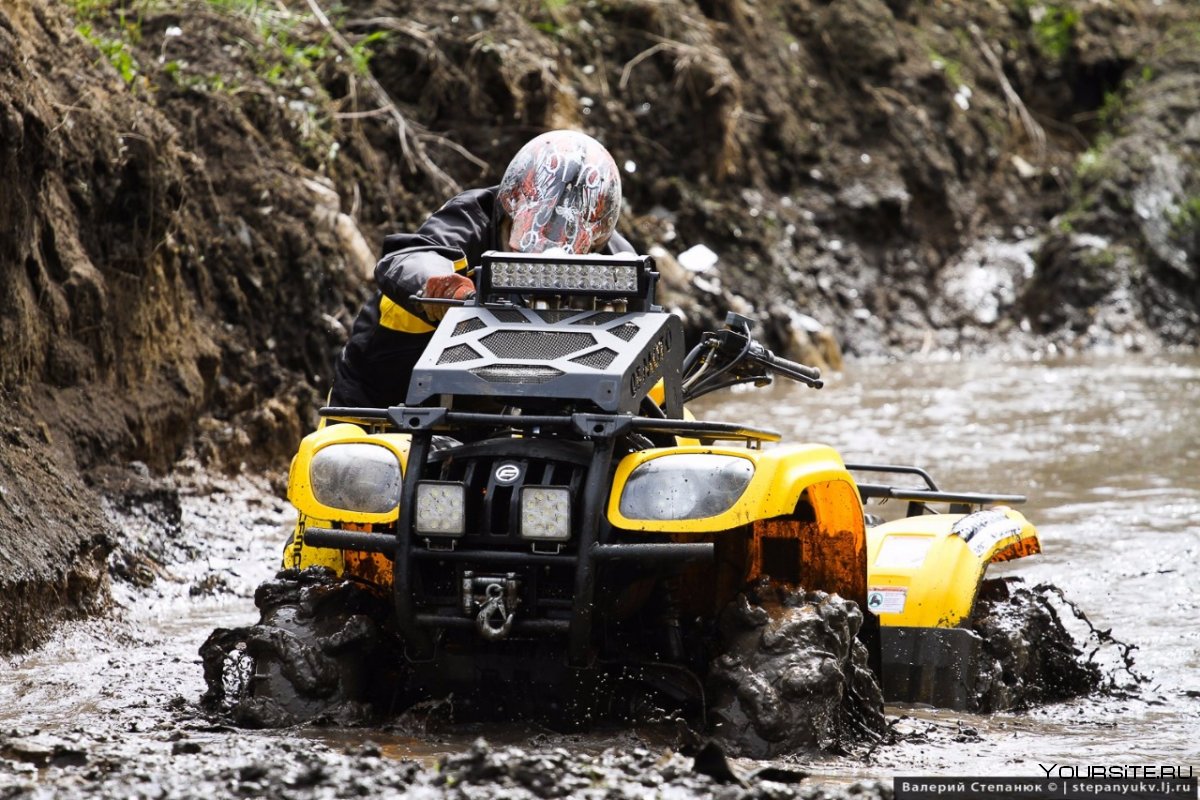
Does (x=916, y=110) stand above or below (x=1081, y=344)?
above

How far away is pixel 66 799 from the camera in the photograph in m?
3.09

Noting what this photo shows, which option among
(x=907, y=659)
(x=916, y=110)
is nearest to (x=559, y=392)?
(x=907, y=659)

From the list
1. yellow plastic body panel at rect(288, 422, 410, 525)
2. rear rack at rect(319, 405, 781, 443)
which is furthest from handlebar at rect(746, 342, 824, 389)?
yellow plastic body panel at rect(288, 422, 410, 525)

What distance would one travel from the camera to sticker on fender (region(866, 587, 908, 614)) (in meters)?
5.32

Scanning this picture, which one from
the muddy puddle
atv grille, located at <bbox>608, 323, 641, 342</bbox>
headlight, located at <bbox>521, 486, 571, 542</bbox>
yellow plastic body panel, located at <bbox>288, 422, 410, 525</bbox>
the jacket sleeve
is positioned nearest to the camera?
the muddy puddle

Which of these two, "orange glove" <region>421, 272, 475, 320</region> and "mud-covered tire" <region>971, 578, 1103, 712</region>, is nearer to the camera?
"orange glove" <region>421, 272, 475, 320</region>

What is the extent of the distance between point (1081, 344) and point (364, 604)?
1557 centimetres

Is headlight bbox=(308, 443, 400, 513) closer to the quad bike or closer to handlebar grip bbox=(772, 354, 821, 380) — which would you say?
the quad bike

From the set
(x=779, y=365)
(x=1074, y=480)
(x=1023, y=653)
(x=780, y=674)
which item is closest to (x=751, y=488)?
(x=780, y=674)

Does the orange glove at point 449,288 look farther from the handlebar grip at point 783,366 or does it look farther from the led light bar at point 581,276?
the handlebar grip at point 783,366

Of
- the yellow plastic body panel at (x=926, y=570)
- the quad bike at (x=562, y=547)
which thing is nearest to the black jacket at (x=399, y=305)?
the quad bike at (x=562, y=547)

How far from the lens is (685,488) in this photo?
3.92 meters

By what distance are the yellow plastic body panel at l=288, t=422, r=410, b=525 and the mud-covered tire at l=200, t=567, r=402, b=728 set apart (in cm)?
22

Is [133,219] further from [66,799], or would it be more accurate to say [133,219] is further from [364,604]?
[66,799]
